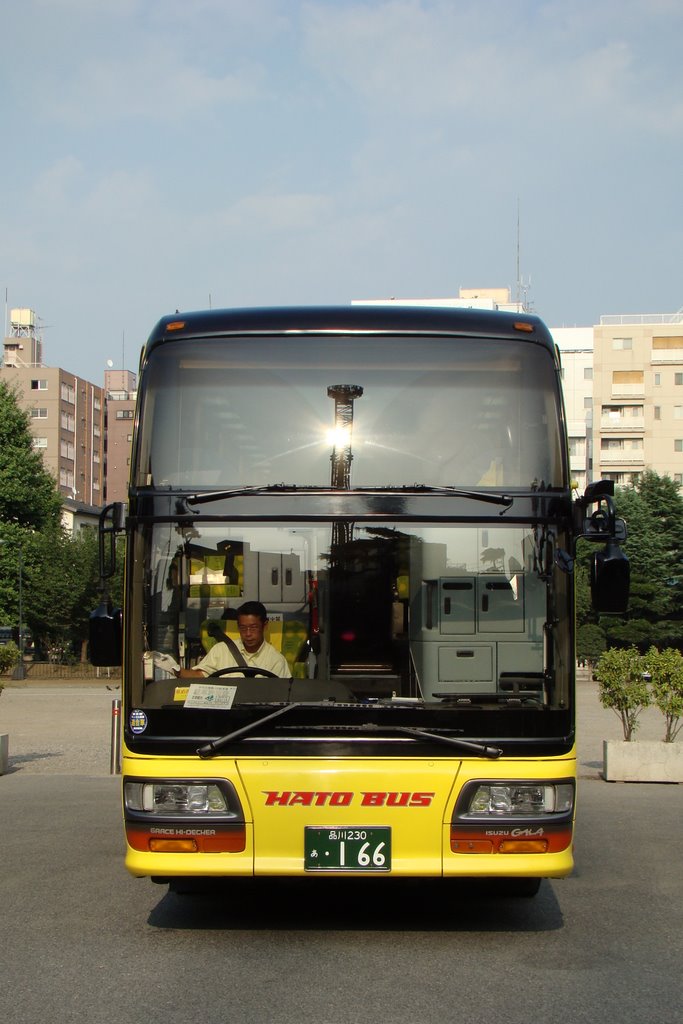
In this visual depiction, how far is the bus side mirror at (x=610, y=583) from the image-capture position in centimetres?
704

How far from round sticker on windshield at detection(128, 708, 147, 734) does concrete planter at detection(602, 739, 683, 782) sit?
11.5 metres

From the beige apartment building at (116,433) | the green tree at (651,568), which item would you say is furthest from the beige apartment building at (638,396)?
the beige apartment building at (116,433)

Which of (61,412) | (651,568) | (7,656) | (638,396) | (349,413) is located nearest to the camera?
(349,413)

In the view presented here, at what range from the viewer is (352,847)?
6824 millimetres

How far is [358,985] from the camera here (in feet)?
20.3

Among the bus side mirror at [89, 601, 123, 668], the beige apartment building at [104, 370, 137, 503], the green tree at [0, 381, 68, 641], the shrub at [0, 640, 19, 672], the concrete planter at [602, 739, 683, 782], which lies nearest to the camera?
the bus side mirror at [89, 601, 123, 668]

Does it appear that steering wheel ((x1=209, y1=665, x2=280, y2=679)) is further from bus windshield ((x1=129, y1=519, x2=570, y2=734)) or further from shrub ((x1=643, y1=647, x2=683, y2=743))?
shrub ((x1=643, y1=647, x2=683, y2=743))

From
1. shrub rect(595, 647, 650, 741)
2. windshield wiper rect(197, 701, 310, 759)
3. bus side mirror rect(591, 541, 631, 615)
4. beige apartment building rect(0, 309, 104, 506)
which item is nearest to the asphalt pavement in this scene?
shrub rect(595, 647, 650, 741)

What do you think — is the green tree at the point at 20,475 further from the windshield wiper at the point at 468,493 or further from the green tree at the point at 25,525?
the windshield wiper at the point at 468,493

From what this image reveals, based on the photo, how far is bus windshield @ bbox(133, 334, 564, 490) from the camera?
23.7 feet

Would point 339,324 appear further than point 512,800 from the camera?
Yes

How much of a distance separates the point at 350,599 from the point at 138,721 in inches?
51.1

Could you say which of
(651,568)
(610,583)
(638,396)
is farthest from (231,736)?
(638,396)

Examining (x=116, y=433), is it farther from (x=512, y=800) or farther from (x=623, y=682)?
(x=512, y=800)
